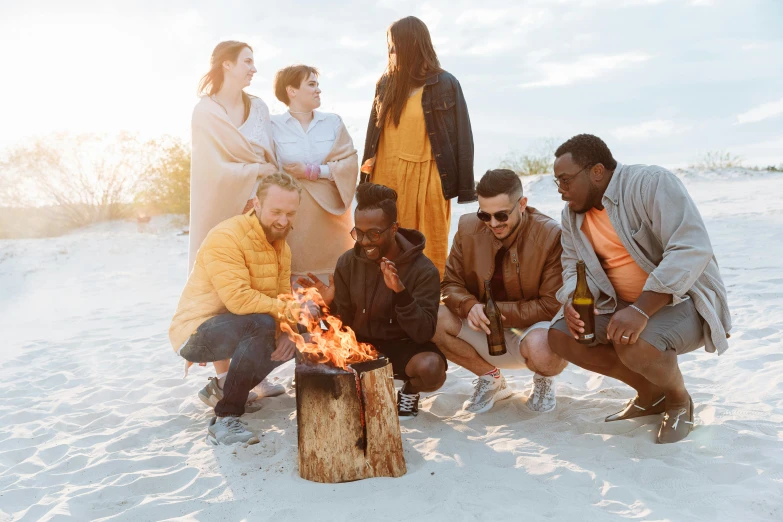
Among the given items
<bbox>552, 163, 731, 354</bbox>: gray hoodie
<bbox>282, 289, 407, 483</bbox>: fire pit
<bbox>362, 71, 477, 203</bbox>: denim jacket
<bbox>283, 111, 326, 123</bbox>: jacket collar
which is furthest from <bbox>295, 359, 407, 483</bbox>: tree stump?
<bbox>283, 111, 326, 123</bbox>: jacket collar

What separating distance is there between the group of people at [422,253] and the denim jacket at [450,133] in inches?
0.5

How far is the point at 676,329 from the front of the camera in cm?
360

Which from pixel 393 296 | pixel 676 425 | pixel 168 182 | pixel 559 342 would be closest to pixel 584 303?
pixel 559 342

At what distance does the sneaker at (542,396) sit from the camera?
433 centimetres

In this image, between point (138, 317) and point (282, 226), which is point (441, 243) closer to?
point (282, 226)

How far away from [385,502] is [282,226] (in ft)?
6.39

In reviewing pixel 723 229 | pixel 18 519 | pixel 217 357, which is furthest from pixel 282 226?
pixel 723 229

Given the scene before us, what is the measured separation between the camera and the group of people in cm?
368

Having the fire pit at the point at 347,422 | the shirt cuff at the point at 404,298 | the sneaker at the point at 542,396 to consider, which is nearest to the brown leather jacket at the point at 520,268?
the sneaker at the point at 542,396

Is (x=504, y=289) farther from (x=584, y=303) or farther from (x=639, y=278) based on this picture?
(x=639, y=278)

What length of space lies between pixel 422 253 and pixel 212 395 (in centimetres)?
188

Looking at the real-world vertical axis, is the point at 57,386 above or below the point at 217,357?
below

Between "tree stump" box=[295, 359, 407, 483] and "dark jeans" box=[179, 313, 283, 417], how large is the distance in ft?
2.60

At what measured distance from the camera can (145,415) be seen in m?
4.69
